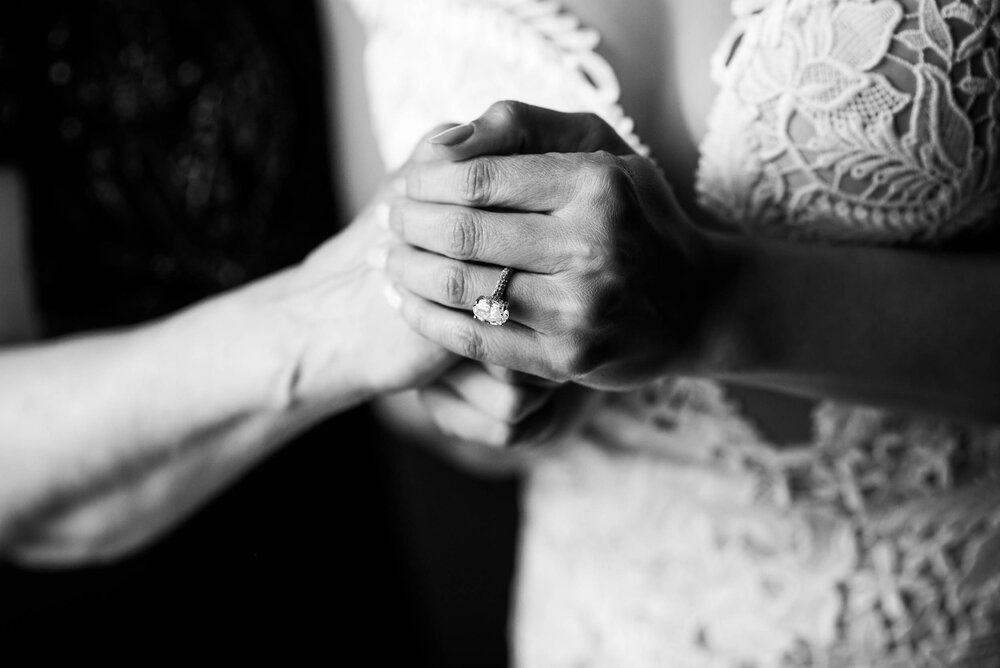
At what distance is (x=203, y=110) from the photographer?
1.12 meters

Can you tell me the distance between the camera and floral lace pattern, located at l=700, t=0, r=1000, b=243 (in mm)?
607

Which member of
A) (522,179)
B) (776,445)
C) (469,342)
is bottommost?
(776,445)

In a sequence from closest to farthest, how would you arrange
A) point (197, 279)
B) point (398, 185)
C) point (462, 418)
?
point (398, 185) < point (462, 418) < point (197, 279)

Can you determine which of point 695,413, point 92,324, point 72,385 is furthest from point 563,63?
point 92,324

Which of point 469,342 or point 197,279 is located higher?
point 469,342

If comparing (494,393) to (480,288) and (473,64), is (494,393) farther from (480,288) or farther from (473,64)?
(473,64)

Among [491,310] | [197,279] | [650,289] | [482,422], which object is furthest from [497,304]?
[197,279]

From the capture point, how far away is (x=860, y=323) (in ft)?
2.31

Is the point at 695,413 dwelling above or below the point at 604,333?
below

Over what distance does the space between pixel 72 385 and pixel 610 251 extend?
24.0 inches

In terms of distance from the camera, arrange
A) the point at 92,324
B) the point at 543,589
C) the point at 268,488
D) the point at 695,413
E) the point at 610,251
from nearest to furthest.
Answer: the point at 610,251, the point at 695,413, the point at 543,589, the point at 92,324, the point at 268,488

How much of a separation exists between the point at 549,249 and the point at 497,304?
0.05 m

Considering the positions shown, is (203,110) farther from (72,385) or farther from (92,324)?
(72,385)

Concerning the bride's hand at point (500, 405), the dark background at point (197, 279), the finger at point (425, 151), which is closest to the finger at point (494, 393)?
the bride's hand at point (500, 405)
